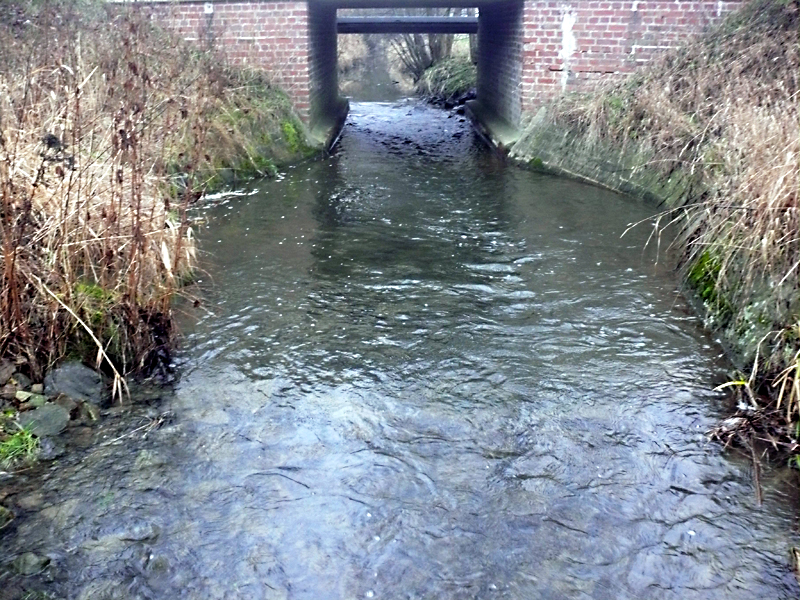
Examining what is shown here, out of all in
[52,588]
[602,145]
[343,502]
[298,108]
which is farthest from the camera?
[298,108]

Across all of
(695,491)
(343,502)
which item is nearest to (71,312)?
(343,502)

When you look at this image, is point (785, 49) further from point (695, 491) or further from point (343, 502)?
point (343, 502)

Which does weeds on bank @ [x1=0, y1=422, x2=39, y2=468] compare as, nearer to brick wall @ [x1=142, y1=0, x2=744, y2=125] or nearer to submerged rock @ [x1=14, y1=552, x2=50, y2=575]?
submerged rock @ [x1=14, y1=552, x2=50, y2=575]

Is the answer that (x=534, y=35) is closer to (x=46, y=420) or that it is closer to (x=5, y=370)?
(x=5, y=370)

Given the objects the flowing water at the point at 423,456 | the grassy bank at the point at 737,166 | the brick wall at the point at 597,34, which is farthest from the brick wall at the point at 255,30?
the flowing water at the point at 423,456

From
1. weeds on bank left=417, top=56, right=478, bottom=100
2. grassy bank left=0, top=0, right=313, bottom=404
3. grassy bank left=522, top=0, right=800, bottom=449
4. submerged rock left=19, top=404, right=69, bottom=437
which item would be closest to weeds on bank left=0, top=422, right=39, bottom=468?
submerged rock left=19, top=404, right=69, bottom=437

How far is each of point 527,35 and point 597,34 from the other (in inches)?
43.3

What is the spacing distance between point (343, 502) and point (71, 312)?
7.40 ft

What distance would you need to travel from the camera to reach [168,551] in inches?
154

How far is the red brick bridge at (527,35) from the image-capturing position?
1227 centimetres

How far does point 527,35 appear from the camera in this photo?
12.5 m

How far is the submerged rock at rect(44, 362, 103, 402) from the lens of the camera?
511cm

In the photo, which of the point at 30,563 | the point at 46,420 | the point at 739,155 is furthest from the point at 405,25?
the point at 30,563

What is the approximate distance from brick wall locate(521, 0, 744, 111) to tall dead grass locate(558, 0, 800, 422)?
0.40 meters
